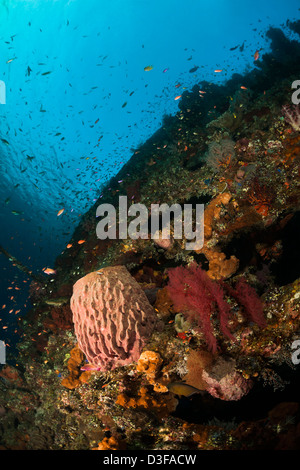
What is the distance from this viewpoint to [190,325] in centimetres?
436

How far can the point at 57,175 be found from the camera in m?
57.2

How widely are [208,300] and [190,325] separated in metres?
0.66

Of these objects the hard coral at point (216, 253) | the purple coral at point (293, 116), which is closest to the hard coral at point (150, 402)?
the hard coral at point (216, 253)

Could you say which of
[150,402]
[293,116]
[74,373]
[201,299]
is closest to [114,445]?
[150,402]

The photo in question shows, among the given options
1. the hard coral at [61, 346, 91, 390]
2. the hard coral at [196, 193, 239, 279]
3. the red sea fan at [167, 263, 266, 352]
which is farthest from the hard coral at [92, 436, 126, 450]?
the hard coral at [196, 193, 239, 279]

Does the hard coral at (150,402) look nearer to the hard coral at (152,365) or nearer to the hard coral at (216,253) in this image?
the hard coral at (152,365)

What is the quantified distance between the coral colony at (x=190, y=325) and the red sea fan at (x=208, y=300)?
2 cm

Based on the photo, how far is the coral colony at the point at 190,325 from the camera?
11.7 feet

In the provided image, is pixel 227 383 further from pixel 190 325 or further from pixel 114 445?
pixel 114 445

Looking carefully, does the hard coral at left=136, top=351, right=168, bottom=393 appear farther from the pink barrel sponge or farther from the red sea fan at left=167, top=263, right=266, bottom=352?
the red sea fan at left=167, top=263, right=266, bottom=352

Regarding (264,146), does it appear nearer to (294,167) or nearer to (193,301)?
(294,167)

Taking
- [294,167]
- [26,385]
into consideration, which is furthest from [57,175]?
[294,167]

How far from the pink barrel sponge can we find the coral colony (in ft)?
0.08
